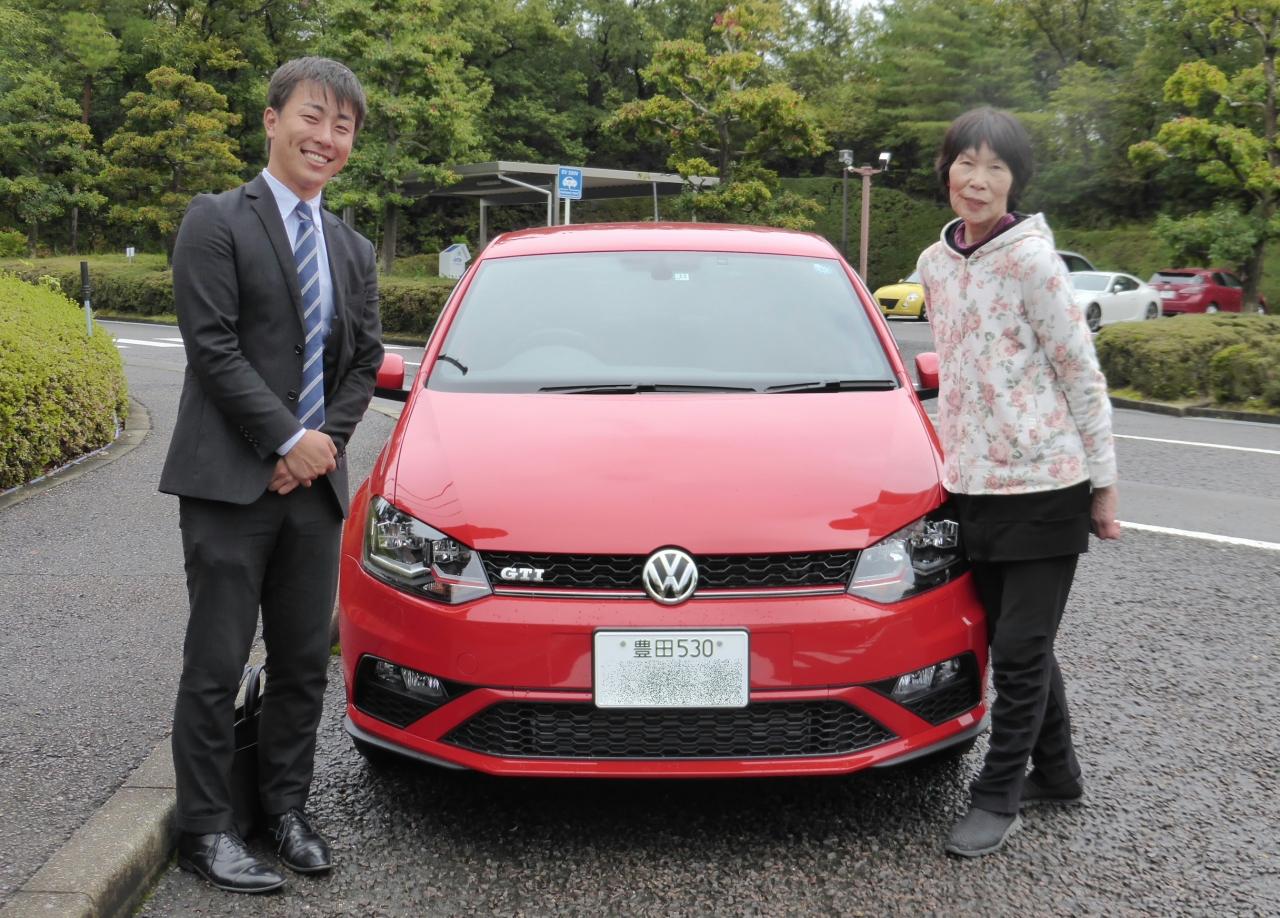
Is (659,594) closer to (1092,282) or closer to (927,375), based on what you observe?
(927,375)

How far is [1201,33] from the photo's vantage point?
1350 inches

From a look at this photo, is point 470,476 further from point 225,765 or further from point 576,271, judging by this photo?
point 576,271

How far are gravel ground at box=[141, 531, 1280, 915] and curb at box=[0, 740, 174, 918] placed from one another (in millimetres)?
83

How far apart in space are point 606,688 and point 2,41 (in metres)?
48.5

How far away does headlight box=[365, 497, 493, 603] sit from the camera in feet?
9.14

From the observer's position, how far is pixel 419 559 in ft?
9.47

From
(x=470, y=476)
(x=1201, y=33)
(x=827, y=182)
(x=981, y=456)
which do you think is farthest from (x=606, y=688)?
(x=827, y=182)

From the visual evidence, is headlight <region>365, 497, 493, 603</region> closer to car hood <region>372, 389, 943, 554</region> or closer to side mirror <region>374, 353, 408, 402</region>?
car hood <region>372, 389, 943, 554</region>

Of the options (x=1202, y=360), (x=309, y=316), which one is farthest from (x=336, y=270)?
(x=1202, y=360)

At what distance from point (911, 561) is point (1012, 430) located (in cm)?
38

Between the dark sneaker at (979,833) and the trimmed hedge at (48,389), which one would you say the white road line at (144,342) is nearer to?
the trimmed hedge at (48,389)

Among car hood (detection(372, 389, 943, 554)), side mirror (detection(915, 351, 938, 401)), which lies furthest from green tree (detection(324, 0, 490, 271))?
car hood (detection(372, 389, 943, 554))

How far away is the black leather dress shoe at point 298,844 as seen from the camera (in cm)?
282

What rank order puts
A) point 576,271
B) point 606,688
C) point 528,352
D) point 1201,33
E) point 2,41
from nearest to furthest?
point 606,688, point 528,352, point 576,271, point 1201,33, point 2,41
